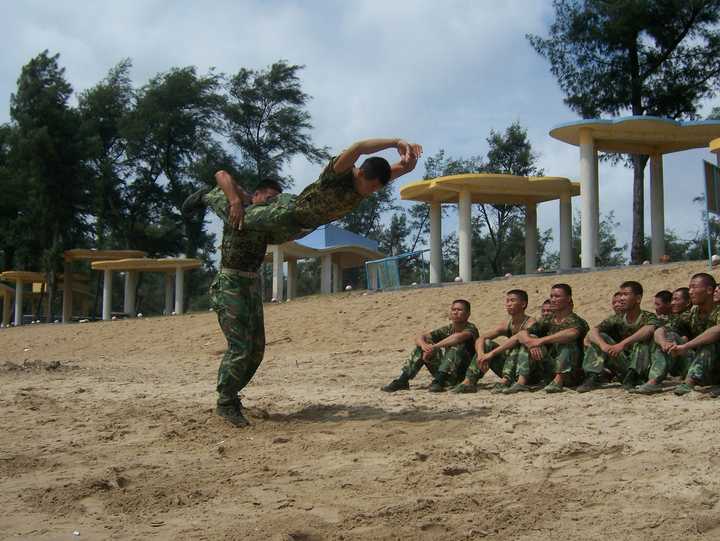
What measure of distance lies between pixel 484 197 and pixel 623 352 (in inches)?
707

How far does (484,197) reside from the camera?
24.4 m

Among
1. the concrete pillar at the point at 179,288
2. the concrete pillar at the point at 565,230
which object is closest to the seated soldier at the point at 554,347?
the concrete pillar at the point at 565,230

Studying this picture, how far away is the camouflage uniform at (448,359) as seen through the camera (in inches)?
294

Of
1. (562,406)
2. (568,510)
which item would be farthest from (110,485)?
(562,406)

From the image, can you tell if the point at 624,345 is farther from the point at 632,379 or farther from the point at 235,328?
the point at 235,328

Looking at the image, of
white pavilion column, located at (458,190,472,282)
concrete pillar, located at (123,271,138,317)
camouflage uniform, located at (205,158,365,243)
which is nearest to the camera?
camouflage uniform, located at (205,158,365,243)

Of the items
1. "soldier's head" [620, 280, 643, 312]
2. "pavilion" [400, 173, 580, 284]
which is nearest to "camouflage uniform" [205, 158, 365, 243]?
"soldier's head" [620, 280, 643, 312]

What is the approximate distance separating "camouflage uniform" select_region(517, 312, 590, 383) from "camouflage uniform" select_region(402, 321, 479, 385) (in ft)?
1.87

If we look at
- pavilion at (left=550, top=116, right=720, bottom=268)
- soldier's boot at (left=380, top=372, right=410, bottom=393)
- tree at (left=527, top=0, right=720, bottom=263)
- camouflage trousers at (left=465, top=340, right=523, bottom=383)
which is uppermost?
tree at (left=527, top=0, right=720, bottom=263)

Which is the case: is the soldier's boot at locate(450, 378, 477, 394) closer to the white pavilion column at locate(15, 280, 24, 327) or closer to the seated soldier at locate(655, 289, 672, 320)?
the seated soldier at locate(655, 289, 672, 320)

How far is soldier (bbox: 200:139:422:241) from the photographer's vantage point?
5.29m

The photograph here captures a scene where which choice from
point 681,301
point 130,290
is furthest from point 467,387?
point 130,290

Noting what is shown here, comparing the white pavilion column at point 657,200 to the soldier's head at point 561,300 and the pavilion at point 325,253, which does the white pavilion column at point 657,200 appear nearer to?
the pavilion at point 325,253

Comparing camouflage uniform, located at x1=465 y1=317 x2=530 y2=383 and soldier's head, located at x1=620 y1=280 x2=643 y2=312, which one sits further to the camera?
camouflage uniform, located at x1=465 y1=317 x2=530 y2=383
